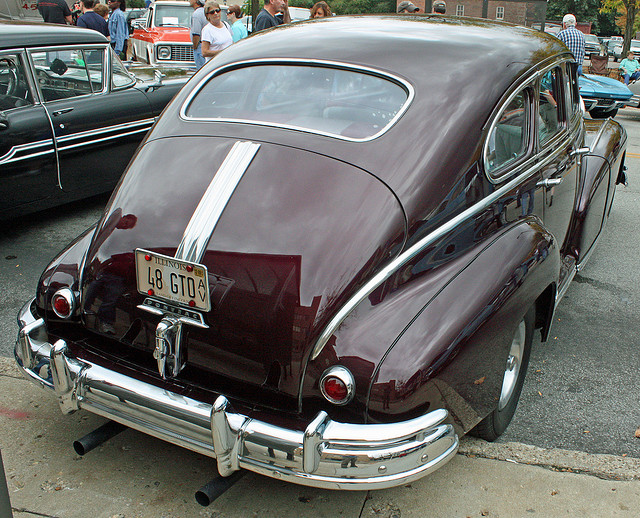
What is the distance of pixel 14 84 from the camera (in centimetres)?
507

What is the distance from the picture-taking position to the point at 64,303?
274cm

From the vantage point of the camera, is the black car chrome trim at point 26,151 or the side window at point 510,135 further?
the black car chrome trim at point 26,151

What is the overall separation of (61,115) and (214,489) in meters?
3.95

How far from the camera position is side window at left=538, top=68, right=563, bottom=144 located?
3.51 meters

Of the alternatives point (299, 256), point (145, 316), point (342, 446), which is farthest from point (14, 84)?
point (342, 446)

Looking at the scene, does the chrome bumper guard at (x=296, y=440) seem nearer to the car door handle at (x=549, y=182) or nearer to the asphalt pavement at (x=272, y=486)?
the asphalt pavement at (x=272, y=486)

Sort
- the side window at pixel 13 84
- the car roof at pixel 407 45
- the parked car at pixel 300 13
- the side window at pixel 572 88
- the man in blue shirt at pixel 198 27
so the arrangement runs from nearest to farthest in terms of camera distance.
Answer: the car roof at pixel 407 45 < the side window at pixel 572 88 < the side window at pixel 13 84 < the man in blue shirt at pixel 198 27 < the parked car at pixel 300 13

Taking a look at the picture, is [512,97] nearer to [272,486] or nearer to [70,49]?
[272,486]

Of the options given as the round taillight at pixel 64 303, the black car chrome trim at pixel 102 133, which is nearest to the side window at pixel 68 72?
the black car chrome trim at pixel 102 133

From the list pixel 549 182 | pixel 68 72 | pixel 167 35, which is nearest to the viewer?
pixel 549 182

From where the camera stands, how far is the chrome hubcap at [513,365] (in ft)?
9.71

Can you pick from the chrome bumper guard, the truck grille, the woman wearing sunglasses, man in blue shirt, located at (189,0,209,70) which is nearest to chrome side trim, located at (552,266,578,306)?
the chrome bumper guard

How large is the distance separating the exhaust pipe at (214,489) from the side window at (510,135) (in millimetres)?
1686

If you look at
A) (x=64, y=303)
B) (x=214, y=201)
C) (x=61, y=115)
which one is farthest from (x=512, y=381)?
(x=61, y=115)
